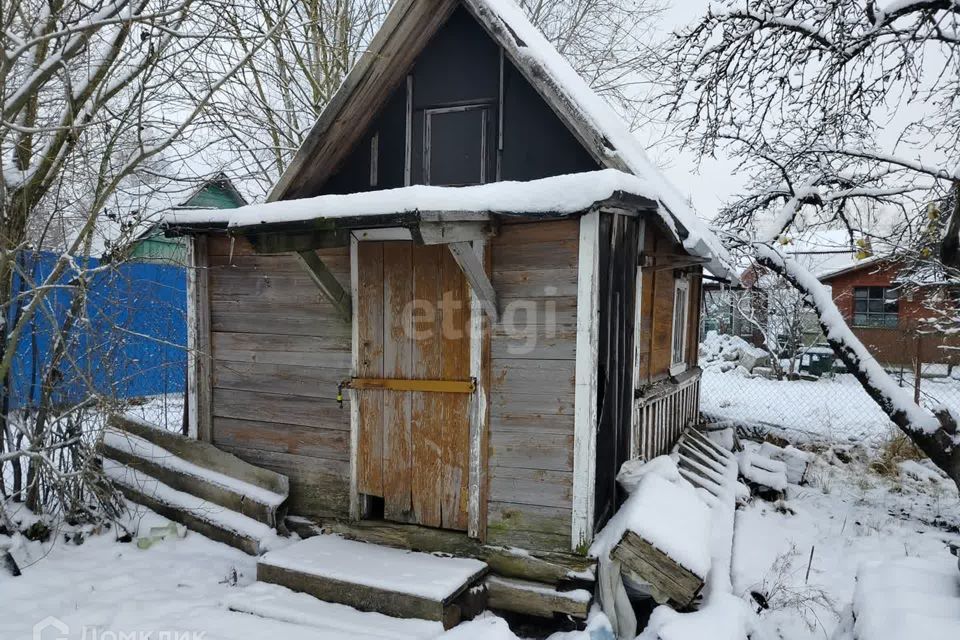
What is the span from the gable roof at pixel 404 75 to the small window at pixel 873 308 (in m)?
21.3

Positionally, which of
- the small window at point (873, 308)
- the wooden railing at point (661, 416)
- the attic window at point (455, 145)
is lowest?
the wooden railing at point (661, 416)

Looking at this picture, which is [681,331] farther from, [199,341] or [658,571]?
[199,341]

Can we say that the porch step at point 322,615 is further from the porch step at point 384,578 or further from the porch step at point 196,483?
the porch step at point 196,483

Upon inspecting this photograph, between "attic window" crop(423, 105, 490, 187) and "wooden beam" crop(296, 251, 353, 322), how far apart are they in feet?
4.74

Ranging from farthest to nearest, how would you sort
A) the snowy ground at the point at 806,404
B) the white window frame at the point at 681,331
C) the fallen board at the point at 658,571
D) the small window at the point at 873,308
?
the small window at the point at 873,308 → the snowy ground at the point at 806,404 → the white window frame at the point at 681,331 → the fallen board at the point at 658,571

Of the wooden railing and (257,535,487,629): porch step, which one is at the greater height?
the wooden railing

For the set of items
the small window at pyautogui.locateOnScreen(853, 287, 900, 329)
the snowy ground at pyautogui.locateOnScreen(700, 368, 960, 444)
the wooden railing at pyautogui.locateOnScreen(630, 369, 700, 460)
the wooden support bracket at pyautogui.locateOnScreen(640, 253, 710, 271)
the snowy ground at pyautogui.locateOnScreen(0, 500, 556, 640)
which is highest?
the wooden support bracket at pyautogui.locateOnScreen(640, 253, 710, 271)

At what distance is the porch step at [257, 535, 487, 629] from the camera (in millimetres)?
4098

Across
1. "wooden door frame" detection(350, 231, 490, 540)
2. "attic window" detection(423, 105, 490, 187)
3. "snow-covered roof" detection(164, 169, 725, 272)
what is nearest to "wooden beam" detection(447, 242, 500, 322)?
"wooden door frame" detection(350, 231, 490, 540)

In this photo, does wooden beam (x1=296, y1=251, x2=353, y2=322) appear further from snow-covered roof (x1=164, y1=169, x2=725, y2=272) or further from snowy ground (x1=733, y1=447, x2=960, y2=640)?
snowy ground (x1=733, y1=447, x2=960, y2=640)

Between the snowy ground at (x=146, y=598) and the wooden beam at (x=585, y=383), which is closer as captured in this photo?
the snowy ground at (x=146, y=598)

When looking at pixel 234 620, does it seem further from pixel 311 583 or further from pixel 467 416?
pixel 467 416

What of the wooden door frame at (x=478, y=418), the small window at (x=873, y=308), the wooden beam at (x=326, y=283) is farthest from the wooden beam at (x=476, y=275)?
the small window at (x=873, y=308)

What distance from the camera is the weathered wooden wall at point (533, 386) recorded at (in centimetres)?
447
